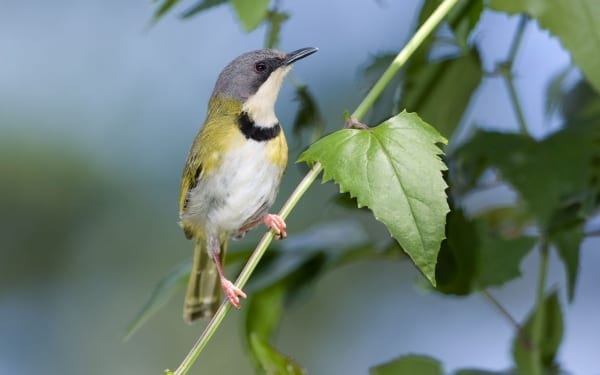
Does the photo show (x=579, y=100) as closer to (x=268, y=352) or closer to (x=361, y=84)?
(x=361, y=84)

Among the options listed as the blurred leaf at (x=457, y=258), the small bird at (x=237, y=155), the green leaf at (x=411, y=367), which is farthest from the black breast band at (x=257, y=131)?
the green leaf at (x=411, y=367)

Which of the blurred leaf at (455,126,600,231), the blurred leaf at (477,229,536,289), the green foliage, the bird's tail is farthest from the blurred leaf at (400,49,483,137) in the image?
the bird's tail

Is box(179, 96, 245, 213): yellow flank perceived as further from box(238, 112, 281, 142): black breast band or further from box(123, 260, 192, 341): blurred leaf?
box(123, 260, 192, 341): blurred leaf

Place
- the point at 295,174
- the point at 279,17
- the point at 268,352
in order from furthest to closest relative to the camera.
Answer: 1. the point at 295,174
2. the point at 279,17
3. the point at 268,352

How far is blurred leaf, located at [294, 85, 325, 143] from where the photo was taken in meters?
1.83

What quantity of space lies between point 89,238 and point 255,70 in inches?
207

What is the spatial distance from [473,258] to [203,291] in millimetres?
936

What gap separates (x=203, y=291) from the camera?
2.54 metres

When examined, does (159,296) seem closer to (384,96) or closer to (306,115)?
(306,115)

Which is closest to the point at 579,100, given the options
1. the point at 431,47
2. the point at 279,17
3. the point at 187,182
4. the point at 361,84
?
the point at 431,47

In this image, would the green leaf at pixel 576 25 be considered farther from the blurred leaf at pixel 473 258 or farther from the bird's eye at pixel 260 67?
the bird's eye at pixel 260 67

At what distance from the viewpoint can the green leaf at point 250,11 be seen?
56.2 inches

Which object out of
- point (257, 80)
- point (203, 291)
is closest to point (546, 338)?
point (257, 80)

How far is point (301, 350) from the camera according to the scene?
19.4 ft
